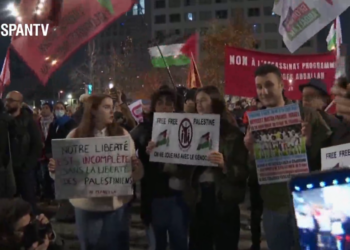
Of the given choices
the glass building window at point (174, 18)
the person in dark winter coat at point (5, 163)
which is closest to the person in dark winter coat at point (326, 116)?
the person in dark winter coat at point (5, 163)

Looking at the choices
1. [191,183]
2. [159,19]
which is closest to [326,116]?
[191,183]

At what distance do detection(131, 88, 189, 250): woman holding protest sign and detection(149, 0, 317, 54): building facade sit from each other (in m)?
78.3

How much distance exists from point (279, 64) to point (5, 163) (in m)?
4.15

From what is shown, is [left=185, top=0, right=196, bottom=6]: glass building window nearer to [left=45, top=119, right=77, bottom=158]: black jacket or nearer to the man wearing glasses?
[left=45, top=119, right=77, bottom=158]: black jacket

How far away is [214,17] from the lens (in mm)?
86250

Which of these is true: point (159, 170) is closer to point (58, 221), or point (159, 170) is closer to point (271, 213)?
point (271, 213)

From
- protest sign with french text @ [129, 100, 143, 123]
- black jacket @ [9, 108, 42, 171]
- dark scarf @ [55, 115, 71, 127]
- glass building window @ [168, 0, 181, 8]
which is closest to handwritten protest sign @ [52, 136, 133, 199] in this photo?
black jacket @ [9, 108, 42, 171]

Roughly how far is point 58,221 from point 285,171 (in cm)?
514

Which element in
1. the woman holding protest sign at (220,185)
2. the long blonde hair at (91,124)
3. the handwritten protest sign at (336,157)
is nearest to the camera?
the handwritten protest sign at (336,157)

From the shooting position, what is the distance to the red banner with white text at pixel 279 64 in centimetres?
692

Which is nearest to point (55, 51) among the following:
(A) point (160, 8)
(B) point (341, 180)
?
(B) point (341, 180)

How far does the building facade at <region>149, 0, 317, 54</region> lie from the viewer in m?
83.0

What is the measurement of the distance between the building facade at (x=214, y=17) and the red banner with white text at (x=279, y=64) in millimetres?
75034

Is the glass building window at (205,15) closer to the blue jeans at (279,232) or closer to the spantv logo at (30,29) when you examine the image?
the spantv logo at (30,29)
